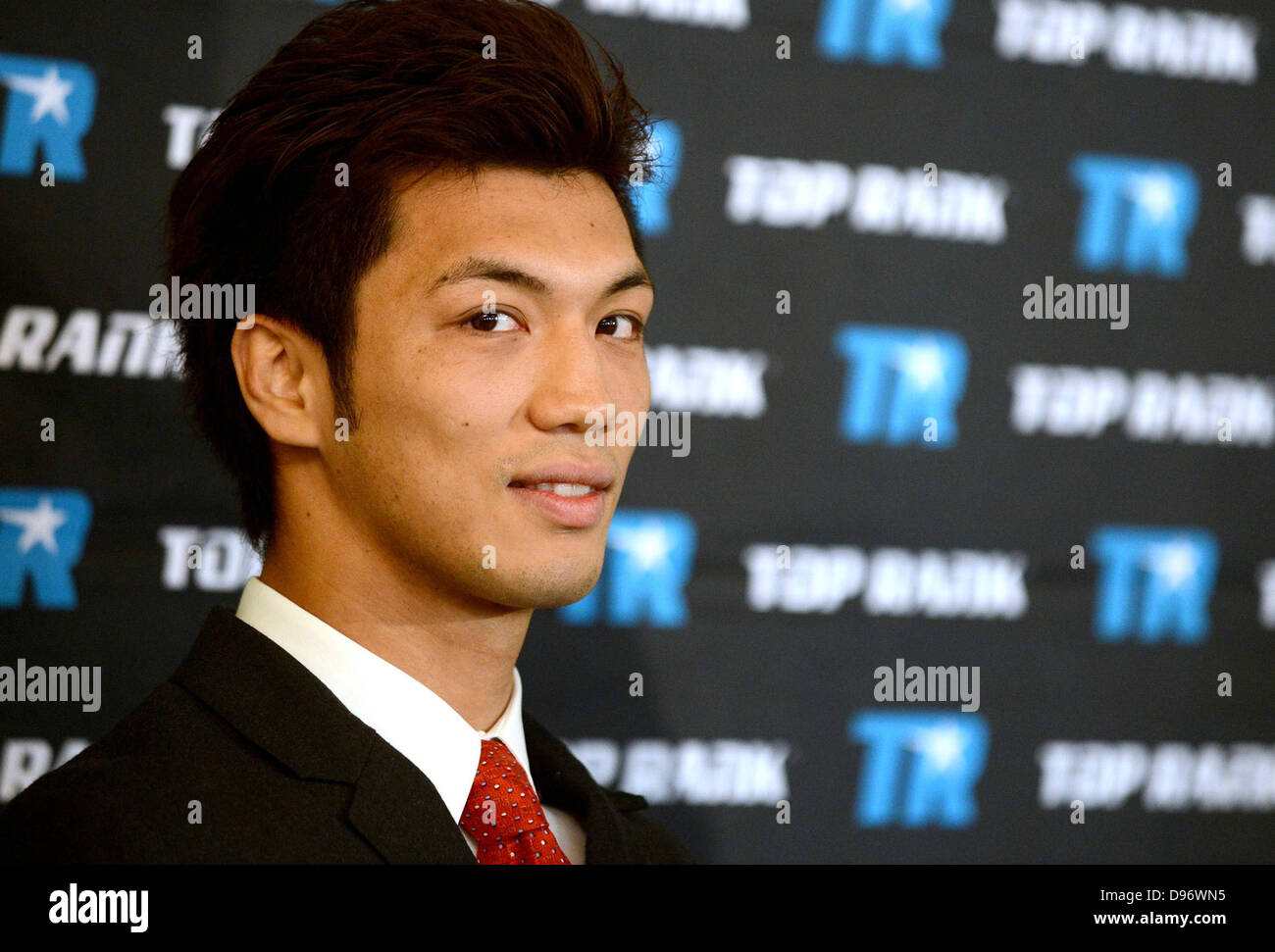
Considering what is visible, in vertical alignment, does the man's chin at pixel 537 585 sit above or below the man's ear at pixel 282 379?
below

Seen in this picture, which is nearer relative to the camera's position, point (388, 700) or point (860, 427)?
point (388, 700)

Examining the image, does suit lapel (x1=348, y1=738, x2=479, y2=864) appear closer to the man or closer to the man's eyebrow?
the man

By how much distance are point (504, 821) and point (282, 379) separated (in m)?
0.46

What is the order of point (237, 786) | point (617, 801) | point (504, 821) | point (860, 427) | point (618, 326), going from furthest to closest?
1. point (860, 427)
2. point (617, 801)
3. point (618, 326)
4. point (504, 821)
5. point (237, 786)

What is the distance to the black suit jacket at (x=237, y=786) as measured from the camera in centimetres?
102

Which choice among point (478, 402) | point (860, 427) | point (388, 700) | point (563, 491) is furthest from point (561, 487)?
point (860, 427)

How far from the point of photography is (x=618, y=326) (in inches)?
51.0

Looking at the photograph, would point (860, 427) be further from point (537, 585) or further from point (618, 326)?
point (537, 585)

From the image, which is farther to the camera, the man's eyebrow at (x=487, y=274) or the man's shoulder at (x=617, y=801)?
the man's shoulder at (x=617, y=801)

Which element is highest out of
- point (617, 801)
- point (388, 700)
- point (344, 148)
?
A: point (344, 148)

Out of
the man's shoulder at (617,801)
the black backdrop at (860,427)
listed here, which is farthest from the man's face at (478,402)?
the black backdrop at (860,427)

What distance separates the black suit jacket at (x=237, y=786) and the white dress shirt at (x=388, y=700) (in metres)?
0.03

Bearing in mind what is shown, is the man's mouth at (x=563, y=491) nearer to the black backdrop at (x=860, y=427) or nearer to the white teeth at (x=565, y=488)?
the white teeth at (x=565, y=488)
